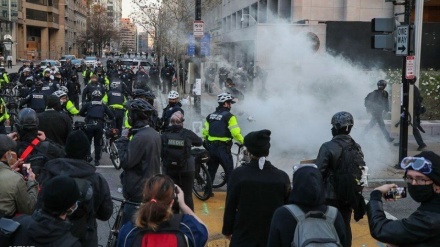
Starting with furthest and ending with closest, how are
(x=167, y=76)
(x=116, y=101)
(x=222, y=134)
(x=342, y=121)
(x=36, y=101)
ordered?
(x=167, y=76) → (x=116, y=101) → (x=36, y=101) → (x=222, y=134) → (x=342, y=121)

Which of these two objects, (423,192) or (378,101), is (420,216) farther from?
(378,101)

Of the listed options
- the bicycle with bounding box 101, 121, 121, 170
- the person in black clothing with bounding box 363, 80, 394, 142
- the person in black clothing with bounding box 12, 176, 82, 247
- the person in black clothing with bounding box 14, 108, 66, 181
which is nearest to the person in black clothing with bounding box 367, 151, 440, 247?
the person in black clothing with bounding box 12, 176, 82, 247

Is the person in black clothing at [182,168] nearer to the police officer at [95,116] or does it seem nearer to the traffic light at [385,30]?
the police officer at [95,116]

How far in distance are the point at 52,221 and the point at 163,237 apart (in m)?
0.70

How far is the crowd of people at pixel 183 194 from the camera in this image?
366 centimetres

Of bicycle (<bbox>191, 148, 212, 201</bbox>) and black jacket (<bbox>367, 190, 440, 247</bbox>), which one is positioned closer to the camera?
black jacket (<bbox>367, 190, 440, 247</bbox>)

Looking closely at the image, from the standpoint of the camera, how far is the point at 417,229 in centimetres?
356

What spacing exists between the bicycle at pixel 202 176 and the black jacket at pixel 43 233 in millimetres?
5937

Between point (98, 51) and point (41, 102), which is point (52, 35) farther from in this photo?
point (41, 102)

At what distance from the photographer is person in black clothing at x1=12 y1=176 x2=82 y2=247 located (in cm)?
360

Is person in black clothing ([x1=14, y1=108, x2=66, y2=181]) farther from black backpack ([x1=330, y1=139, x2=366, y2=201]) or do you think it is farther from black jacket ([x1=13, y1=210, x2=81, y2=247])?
black backpack ([x1=330, y1=139, x2=366, y2=201])

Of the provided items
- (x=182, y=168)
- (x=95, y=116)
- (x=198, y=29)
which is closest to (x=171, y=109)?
(x=95, y=116)

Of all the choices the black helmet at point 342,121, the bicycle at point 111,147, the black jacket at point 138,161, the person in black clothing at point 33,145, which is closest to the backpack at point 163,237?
the black jacket at point 138,161

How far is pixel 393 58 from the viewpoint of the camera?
30.7m
